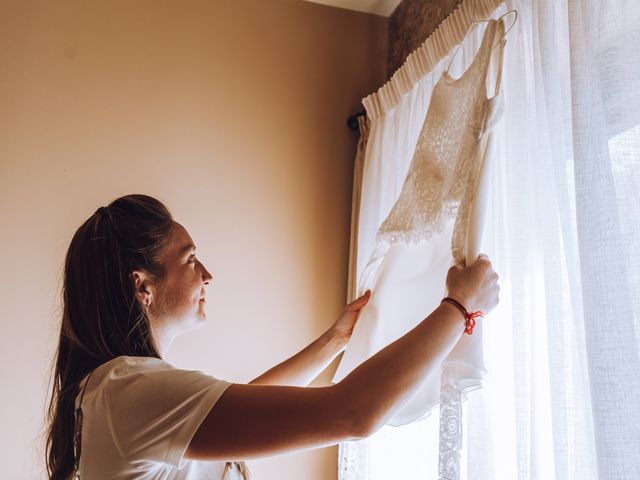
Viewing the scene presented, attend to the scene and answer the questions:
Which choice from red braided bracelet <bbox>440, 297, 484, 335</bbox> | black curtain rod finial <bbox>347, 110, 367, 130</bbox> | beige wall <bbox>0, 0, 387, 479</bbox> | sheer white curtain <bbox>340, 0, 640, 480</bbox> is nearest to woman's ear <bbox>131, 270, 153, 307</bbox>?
red braided bracelet <bbox>440, 297, 484, 335</bbox>

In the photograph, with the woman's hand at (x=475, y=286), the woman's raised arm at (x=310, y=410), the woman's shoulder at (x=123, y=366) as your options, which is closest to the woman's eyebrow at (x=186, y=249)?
the woman's shoulder at (x=123, y=366)

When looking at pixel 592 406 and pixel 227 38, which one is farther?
pixel 227 38

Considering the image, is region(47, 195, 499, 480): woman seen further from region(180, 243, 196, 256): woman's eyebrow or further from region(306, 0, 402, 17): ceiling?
region(306, 0, 402, 17): ceiling

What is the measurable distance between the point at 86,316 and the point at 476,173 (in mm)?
779

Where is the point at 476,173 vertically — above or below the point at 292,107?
below

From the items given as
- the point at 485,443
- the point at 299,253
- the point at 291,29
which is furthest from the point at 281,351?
the point at 291,29

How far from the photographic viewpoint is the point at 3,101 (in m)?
2.11

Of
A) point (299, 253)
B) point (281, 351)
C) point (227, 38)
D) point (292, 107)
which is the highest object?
point (227, 38)

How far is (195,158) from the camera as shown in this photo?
224 centimetres

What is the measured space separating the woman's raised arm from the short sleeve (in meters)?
0.02

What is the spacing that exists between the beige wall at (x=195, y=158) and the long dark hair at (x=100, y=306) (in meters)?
0.84

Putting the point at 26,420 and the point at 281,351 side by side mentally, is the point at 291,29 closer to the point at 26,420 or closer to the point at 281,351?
the point at 281,351

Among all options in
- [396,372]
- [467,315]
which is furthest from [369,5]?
[396,372]

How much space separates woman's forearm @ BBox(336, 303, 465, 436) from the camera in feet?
3.30
